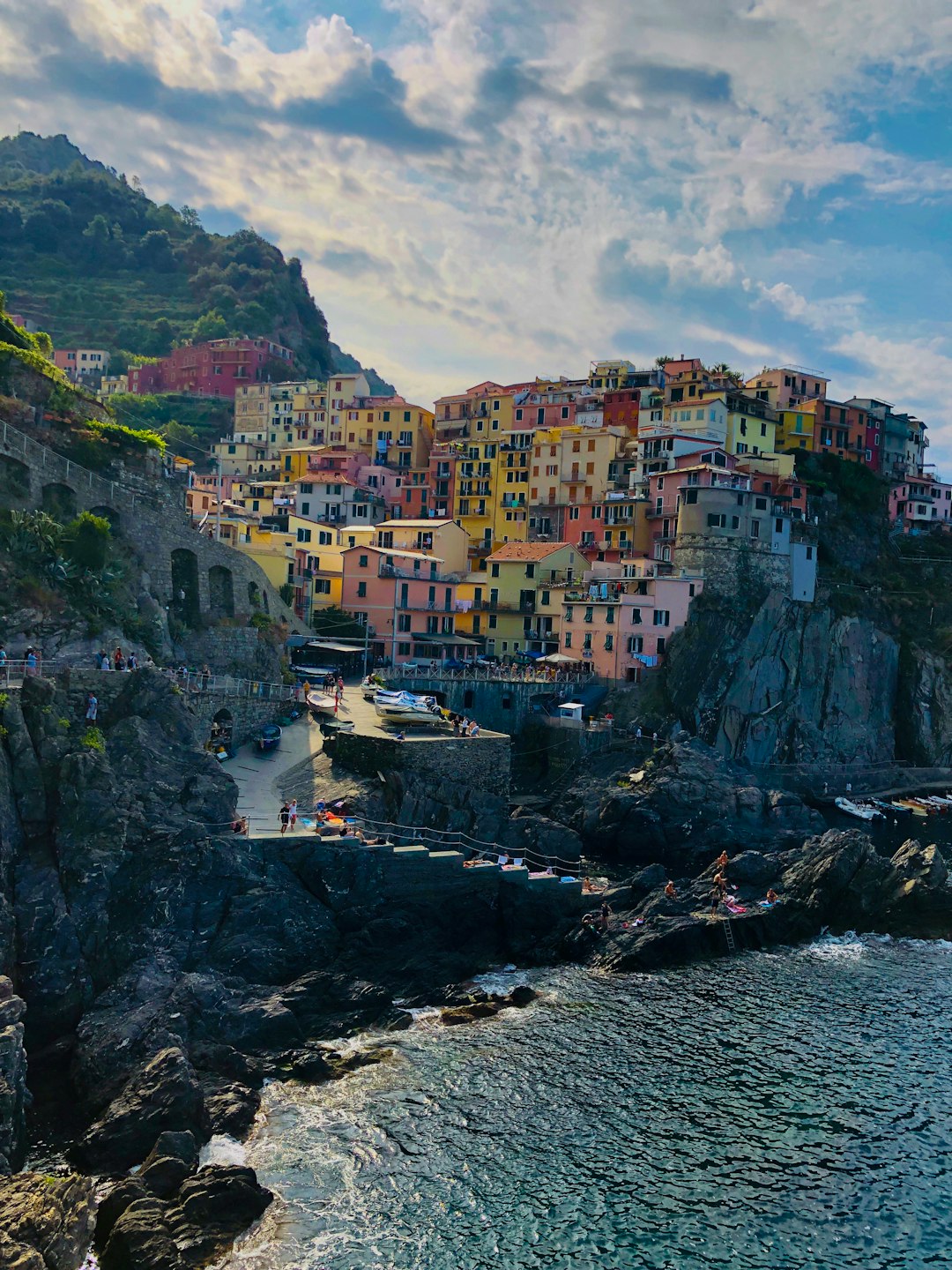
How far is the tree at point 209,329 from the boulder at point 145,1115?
130 metres

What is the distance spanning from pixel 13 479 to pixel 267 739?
578 inches

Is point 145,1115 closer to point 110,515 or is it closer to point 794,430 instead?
point 110,515

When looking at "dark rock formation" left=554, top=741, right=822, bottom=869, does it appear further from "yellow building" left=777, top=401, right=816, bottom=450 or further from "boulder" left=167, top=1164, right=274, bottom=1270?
"yellow building" left=777, top=401, right=816, bottom=450

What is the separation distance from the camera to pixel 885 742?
8238cm

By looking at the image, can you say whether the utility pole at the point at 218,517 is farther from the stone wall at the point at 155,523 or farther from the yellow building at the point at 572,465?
the yellow building at the point at 572,465

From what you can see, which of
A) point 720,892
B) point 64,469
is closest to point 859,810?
point 720,892

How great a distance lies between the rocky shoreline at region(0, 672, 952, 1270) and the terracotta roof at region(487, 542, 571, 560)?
3728cm

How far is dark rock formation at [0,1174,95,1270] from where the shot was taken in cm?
2009

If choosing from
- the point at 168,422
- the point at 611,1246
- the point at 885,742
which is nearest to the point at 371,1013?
the point at 611,1246

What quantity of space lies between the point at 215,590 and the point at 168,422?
67.7 meters

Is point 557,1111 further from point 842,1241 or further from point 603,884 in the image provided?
point 603,884

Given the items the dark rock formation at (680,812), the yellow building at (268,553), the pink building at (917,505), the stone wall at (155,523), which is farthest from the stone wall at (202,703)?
the pink building at (917,505)

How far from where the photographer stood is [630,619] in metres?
74.6

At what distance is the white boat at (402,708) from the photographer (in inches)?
2053
